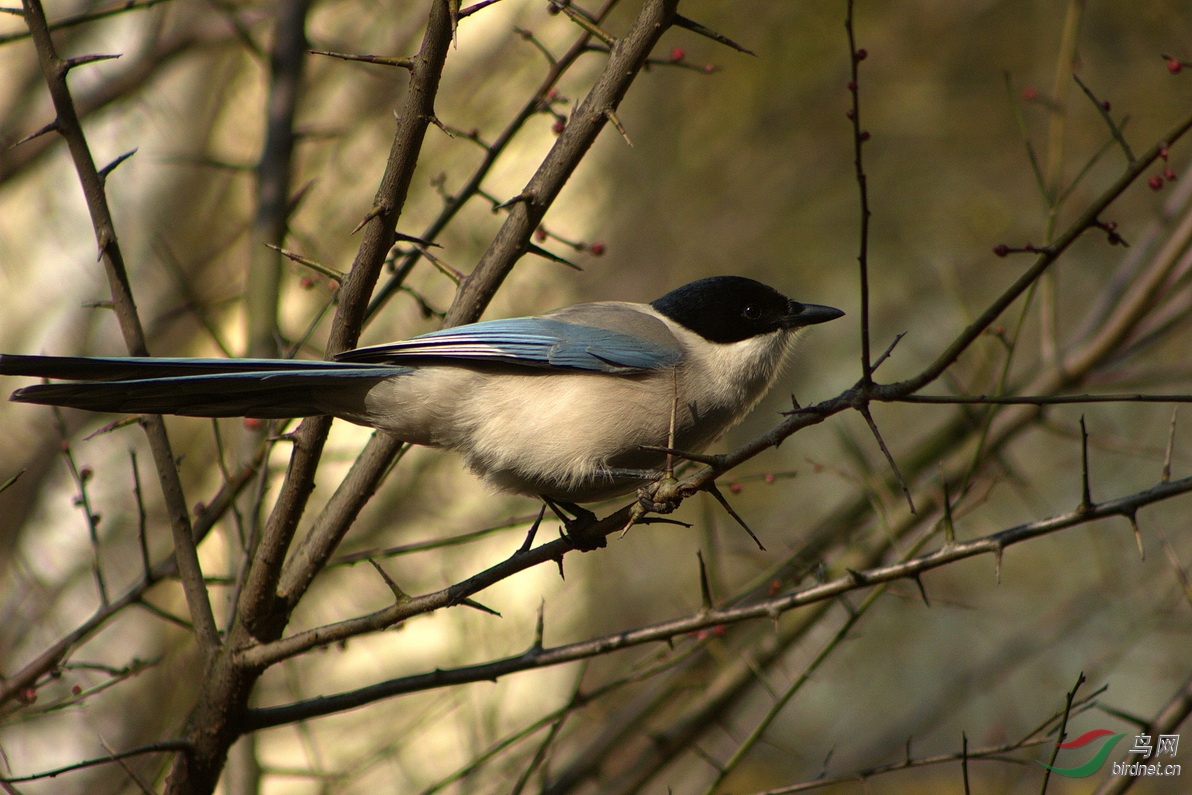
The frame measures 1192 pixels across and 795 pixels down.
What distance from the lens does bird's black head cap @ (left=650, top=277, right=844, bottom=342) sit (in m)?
4.24

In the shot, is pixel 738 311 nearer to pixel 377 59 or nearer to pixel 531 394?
pixel 531 394

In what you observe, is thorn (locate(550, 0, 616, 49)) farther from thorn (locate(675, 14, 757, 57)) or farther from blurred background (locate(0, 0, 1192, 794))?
blurred background (locate(0, 0, 1192, 794))

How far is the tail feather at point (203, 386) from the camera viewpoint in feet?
9.02

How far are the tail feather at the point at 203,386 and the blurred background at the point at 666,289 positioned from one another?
171 centimetres

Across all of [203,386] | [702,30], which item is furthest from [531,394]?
[702,30]

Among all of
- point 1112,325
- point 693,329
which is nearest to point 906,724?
point 1112,325

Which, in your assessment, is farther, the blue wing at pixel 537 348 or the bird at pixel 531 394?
the blue wing at pixel 537 348

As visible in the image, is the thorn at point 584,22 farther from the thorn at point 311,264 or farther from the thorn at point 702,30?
the thorn at point 311,264

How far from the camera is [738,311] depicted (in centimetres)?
430

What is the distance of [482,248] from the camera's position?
716 centimetres

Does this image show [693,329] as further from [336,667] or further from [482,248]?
[336,667]

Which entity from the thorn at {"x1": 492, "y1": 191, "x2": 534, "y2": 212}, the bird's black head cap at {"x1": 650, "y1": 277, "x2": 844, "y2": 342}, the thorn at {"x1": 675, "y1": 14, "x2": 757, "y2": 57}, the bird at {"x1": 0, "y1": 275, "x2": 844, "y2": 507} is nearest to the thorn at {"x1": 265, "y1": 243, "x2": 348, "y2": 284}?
the bird at {"x1": 0, "y1": 275, "x2": 844, "y2": 507}

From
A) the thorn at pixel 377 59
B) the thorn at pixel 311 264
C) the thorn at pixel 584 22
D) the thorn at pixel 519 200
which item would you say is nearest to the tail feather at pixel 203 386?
the thorn at pixel 311 264

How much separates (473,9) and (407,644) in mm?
6457
